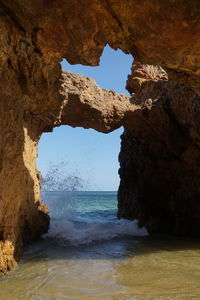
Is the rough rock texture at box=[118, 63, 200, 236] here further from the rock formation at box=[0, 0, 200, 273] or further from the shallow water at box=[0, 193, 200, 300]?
the shallow water at box=[0, 193, 200, 300]

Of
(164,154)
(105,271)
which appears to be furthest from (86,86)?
(105,271)

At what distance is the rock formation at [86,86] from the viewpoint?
149 inches

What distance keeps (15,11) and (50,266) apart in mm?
3950

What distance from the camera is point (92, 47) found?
439 cm

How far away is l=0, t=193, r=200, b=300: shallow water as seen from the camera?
343cm

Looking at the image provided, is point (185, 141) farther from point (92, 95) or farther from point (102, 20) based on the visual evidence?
point (102, 20)

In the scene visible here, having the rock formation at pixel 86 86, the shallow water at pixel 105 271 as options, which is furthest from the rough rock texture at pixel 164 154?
the shallow water at pixel 105 271

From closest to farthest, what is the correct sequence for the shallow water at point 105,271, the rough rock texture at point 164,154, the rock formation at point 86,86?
the shallow water at point 105,271, the rock formation at point 86,86, the rough rock texture at point 164,154

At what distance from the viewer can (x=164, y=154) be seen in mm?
9602

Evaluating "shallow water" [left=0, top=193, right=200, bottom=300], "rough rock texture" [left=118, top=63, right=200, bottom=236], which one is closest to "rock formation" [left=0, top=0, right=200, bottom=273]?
"rough rock texture" [left=118, top=63, right=200, bottom=236]

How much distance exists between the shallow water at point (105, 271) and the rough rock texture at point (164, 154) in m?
1.84

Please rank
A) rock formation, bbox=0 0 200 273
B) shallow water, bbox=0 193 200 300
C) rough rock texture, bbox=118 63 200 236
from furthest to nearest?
rough rock texture, bbox=118 63 200 236, rock formation, bbox=0 0 200 273, shallow water, bbox=0 193 200 300

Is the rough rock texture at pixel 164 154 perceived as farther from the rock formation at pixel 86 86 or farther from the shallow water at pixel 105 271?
the shallow water at pixel 105 271

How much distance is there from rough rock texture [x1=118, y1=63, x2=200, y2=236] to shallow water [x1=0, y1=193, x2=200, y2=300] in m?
1.84
